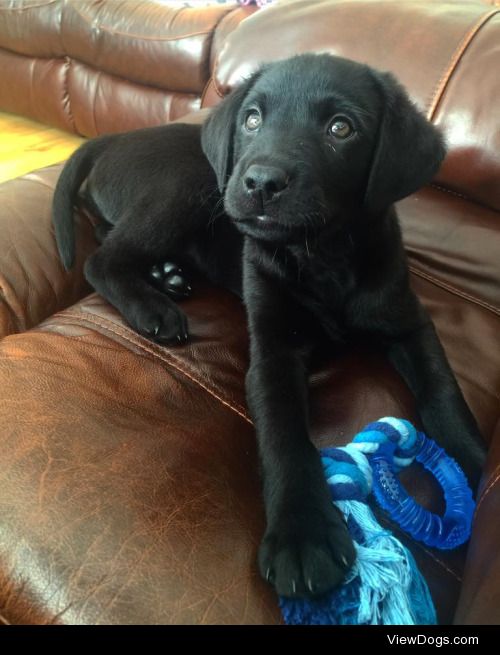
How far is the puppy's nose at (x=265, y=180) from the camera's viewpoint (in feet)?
2.94

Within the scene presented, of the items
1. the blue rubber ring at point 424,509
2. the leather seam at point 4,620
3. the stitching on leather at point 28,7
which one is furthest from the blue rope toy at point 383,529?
the stitching on leather at point 28,7

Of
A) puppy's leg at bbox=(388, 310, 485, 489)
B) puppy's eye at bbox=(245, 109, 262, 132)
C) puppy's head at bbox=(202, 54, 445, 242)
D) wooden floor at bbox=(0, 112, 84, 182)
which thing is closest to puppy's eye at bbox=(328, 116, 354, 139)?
puppy's head at bbox=(202, 54, 445, 242)

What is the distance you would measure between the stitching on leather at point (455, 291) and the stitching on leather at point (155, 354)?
2.33ft

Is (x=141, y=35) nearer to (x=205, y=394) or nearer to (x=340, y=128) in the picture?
(x=340, y=128)

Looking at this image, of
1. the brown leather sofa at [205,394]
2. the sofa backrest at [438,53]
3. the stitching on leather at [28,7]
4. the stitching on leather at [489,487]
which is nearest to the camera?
the brown leather sofa at [205,394]

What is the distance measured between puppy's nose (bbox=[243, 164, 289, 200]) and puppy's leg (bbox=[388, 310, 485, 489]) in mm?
474

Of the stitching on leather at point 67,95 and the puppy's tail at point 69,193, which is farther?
the stitching on leather at point 67,95

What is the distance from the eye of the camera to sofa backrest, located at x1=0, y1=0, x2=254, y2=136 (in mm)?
2543

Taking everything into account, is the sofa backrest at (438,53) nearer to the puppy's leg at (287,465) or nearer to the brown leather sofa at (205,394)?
the brown leather sofa at (205,394)

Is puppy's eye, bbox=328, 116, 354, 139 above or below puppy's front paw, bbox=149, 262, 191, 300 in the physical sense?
above

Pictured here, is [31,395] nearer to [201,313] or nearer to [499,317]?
[201,313]
